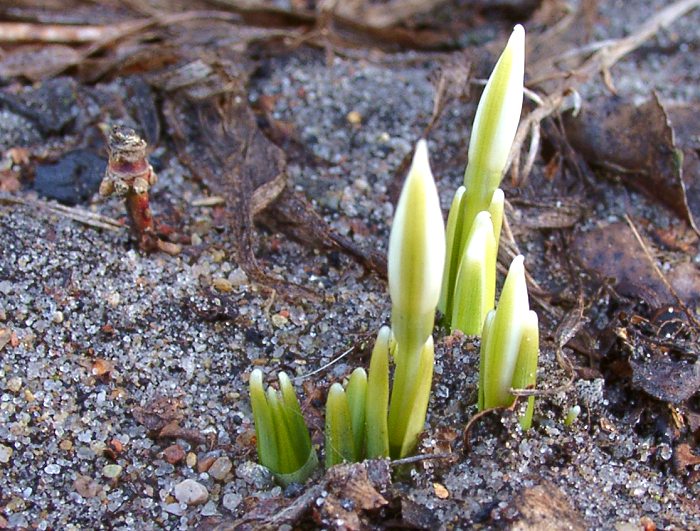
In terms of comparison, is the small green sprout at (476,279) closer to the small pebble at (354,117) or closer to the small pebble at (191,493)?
the small pebble at (191,493)

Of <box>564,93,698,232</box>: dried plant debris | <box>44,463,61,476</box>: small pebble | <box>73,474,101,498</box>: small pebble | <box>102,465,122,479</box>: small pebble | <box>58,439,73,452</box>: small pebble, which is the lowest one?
<box>73,474,101,498</box>: small pebble

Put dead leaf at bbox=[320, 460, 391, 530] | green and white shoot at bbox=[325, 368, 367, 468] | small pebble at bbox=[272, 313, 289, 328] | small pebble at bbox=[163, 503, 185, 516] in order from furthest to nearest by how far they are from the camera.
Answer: small pebble at bbox=[272, 313, 289, 328] → small pebble at bbox=[163, 503, 185, 516] → green and white shoot at bbox=[325, 368, 367, 468] → dead leaf at bbox=[320, 460, 391, 530]

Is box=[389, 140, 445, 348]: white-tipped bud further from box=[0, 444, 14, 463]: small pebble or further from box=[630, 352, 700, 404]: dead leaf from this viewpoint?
box=[0, 444, 14, 463]: small pebble

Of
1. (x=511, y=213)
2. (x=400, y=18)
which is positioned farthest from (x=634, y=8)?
(x=511, y=213)

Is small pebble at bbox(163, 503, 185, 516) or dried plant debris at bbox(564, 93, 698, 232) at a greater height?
dried plant debris at bbox(564, 93, 698, 232)

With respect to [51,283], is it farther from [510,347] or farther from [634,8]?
[634,8]

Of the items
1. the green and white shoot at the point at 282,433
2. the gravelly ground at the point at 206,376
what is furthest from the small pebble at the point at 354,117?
the green and white shoot at the point at 282,433

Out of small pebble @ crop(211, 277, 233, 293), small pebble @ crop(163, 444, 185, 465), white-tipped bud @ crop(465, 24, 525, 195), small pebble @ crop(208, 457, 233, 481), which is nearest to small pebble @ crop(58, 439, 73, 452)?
small pebble @ crop(163, 444, 185, 465)
